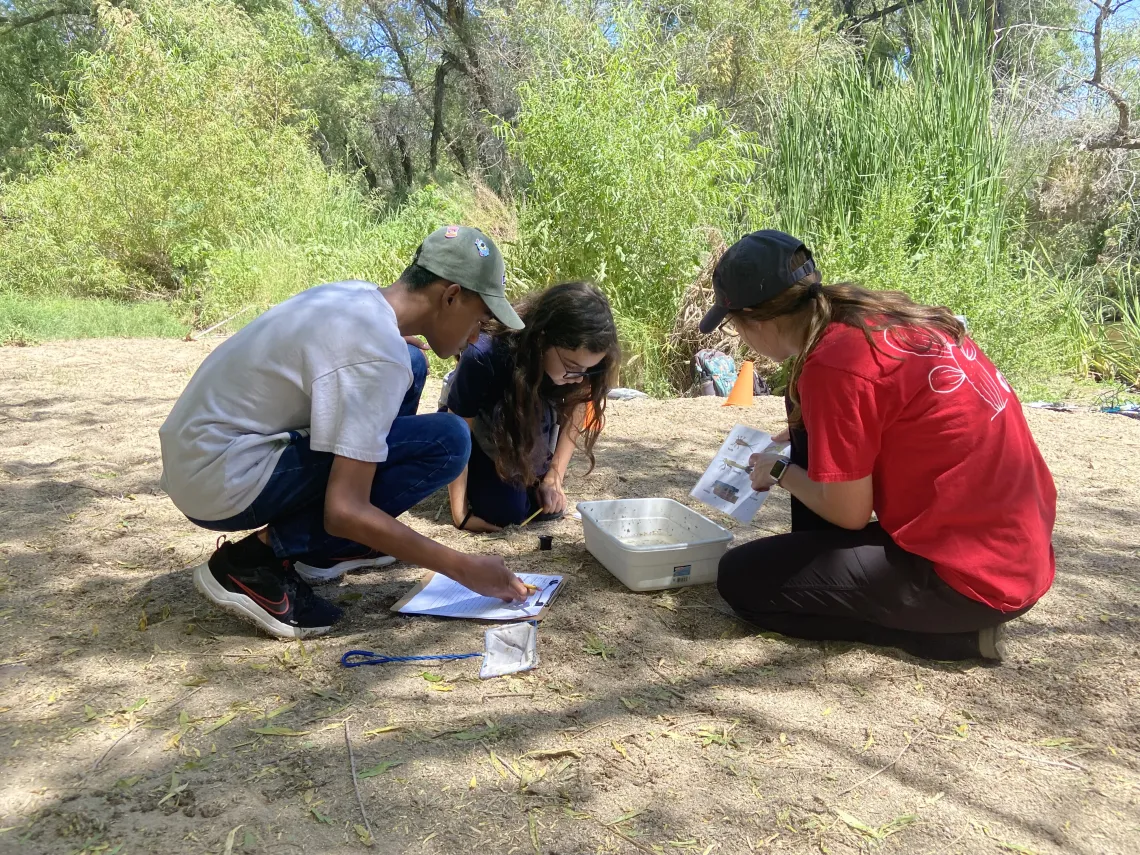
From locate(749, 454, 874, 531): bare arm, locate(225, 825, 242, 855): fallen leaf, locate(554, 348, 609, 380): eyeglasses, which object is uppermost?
locate(554, 348, 609, 380): eyeglasses

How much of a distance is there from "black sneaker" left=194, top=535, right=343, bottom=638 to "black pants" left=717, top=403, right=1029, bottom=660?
1.14 meters

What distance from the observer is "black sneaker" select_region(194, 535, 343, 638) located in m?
2.22

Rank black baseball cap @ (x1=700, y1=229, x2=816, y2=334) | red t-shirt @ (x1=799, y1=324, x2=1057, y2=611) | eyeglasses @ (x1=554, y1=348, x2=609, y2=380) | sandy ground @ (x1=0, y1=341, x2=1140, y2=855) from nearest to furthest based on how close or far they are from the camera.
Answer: sandy ground @ (x1=0, y1=341, x2=1140, y2=855), red t-shirt @ (x1=799, y1=324, x2=1057, y2=611), black baseball cap @ (x1=700, y1=229, x2=816, y2=334), eyeglasses @ (x1=554, y1=348, x2=609, y2=380)

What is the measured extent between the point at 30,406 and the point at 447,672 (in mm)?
3774

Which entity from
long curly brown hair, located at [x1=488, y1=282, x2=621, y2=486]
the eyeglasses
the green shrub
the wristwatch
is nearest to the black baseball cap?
the wristwatch

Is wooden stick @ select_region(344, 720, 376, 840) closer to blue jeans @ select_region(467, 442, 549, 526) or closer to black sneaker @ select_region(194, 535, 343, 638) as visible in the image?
black sneaker @ select_region(194, 535, 343, 638)

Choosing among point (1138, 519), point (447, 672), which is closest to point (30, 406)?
point (447, 672)

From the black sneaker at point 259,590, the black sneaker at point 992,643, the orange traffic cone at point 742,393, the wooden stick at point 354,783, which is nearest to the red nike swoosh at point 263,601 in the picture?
the black sneaker at point 259,590

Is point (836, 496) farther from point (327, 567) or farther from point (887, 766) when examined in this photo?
point (327, 567)

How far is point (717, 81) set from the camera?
1394cm

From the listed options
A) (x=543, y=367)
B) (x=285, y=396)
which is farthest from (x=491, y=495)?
→ (x=285, y=396)

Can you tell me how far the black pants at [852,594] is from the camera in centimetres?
209

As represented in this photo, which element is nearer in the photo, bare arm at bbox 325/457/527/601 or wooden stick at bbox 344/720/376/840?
wooden stick at bbox 344/720/376/840

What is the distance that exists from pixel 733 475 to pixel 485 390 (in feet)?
3.02
